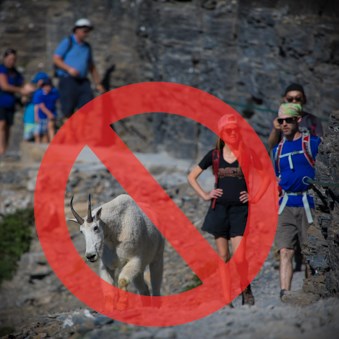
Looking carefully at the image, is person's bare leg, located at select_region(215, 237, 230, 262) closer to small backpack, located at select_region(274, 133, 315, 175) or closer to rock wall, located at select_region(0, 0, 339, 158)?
small backpack, located at select_region(274, 133, 315, 175)

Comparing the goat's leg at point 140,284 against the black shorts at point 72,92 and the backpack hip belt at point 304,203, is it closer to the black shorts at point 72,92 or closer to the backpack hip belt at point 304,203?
the backpack hip belt at point 304,203

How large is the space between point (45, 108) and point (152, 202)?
12.1 ft

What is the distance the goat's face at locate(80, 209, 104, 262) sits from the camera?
10.0m

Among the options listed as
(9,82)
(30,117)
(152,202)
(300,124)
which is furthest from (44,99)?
(300,124)

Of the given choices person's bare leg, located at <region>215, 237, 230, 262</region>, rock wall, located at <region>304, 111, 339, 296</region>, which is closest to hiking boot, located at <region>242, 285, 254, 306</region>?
person's bare leg, located at <region>215, 237, 230, 262</region>

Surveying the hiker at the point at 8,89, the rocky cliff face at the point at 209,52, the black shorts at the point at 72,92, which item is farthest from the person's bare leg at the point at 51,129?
the rocky cliff face at the point at 209,52

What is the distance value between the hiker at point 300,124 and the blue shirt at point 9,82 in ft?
30.5

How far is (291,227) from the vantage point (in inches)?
435

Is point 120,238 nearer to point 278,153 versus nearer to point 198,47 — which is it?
point 278,153

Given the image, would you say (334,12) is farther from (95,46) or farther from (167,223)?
(95,46)

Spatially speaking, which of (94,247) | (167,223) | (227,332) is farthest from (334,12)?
(227,332)

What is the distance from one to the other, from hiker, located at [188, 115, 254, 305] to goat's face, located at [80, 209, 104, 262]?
3.87 feet

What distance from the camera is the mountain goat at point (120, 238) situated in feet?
34.1

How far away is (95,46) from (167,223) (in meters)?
8.06
